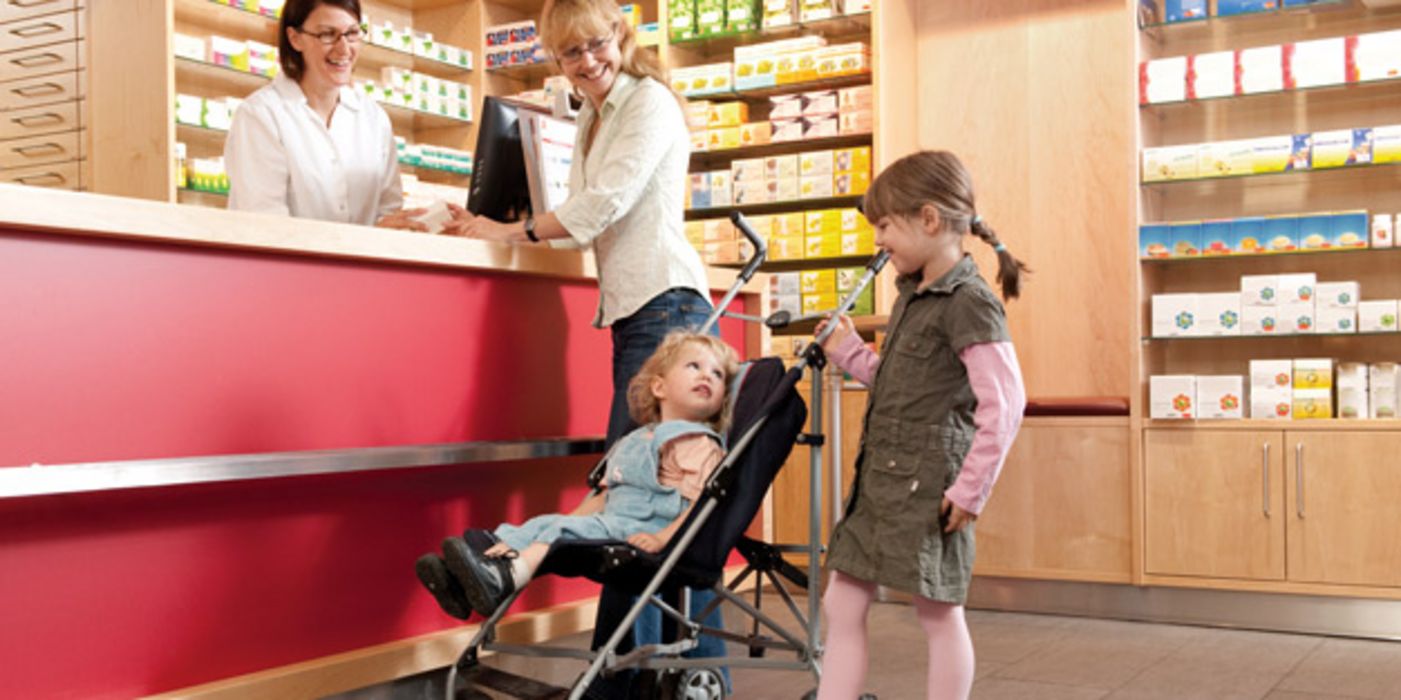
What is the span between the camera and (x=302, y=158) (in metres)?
3.40

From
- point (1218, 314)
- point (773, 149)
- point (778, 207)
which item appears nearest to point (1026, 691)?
point (1218, 314)

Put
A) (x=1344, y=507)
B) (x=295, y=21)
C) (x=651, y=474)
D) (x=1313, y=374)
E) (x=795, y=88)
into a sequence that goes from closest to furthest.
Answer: (x=651, y=474) < (x=295, y=21) < (x=1344, y=507) < (x=1313, y=374) < (x=795, y=88)

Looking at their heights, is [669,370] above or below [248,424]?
above

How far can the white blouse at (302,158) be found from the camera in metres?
3.35

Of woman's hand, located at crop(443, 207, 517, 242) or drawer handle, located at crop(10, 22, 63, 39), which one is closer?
woman's hand, located at crop(443, 207, 517, 242)

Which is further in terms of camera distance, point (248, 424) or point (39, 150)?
point (39, 150)

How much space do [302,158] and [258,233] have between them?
62 centimetres

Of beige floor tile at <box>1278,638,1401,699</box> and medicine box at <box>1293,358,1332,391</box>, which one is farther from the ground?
medicine box at <box>1293,358,1332,391</box>

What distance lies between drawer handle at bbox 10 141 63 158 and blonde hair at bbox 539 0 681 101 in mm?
2830

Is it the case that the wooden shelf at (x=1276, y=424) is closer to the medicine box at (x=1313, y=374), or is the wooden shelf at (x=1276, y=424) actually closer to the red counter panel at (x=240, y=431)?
the medicine box at (x=1313, y=374)

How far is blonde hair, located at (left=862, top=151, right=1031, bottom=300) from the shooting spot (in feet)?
8.49

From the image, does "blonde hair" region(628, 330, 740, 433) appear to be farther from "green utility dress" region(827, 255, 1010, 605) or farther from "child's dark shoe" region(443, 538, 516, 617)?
"child's dark shoe" region(443, 538, 516, 617)

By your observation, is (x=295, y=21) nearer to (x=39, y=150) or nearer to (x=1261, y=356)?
(x=39, y=150)

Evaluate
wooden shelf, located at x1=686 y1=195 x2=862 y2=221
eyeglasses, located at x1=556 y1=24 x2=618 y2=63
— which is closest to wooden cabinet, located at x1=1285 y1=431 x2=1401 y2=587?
wooden shelf, located at x1=686 y1=195 x2=862 y2=221
